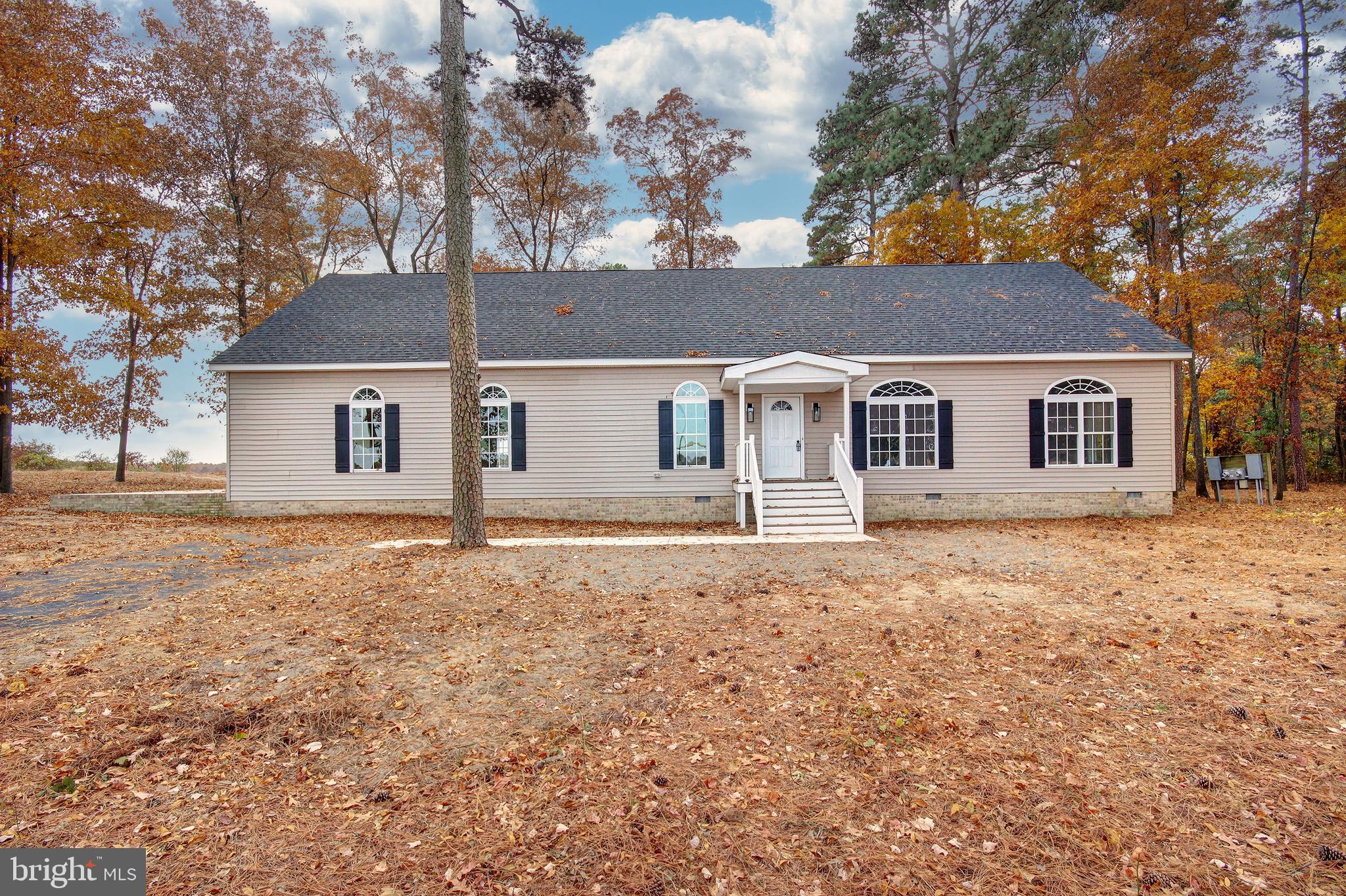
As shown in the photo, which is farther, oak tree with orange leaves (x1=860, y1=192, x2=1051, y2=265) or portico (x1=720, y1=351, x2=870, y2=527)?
oak tree with orange leaves (x1=860, y1=192, x2=1051, y2=265)

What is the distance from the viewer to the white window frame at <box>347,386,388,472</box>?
44.5 ft

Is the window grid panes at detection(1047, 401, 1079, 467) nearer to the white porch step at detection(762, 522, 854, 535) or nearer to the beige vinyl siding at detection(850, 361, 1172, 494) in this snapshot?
the beige vinyl siding at detection(850, 361, 1172, 494)

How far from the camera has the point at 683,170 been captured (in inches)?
940

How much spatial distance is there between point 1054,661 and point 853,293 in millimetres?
12158

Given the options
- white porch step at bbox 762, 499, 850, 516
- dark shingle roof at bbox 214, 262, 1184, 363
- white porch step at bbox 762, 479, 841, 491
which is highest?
dark shingle roof at bbox 214, 262, 1184, 363

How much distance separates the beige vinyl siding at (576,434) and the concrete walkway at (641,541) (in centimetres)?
290

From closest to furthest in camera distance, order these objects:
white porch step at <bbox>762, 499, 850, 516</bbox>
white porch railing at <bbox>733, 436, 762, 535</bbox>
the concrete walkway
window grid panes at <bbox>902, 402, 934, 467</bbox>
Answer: the concrete walkway
white porch railing at <bbox>733, 436, 762, 535</bbox>
white porch step at <bbox>762, 499, 850, 516</bbox>
window grid panes at <bbox>902, 402, 934, 467</bbox>

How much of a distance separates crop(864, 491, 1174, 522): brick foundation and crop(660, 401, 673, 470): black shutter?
4.42 metres

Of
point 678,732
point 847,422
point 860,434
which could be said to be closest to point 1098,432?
point 860,434

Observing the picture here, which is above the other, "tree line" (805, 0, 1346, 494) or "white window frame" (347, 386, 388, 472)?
"tree line" (805, 0, 1346, 494)

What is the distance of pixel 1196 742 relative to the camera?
3.59 metres

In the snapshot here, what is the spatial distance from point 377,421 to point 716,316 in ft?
27.1

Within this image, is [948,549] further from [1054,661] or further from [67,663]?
[67,663]

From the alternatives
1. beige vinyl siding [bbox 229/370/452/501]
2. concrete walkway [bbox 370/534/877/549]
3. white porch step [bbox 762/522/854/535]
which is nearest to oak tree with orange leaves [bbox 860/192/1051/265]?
white porch step [bbox 762/522/854/535]
